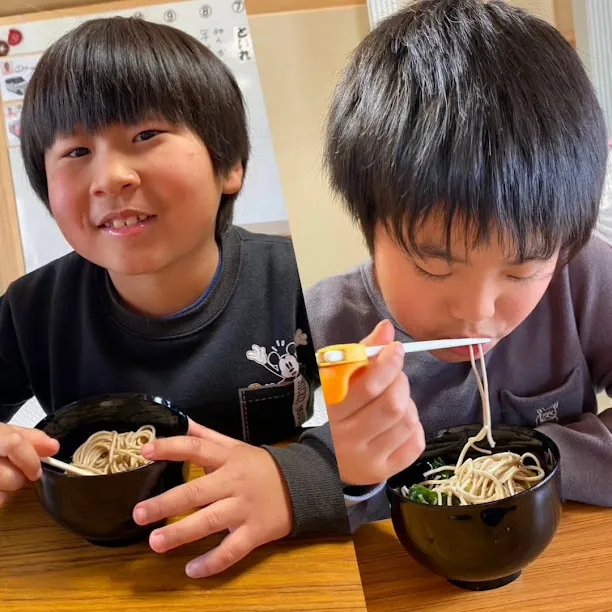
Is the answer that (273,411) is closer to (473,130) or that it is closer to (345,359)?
(345,359)

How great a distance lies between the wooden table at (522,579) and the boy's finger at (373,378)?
0.35 feet

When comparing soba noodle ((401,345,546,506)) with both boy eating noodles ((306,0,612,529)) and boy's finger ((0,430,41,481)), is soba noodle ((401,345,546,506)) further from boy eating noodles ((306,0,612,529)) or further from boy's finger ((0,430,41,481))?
boy's finger ((0,430,41,481))

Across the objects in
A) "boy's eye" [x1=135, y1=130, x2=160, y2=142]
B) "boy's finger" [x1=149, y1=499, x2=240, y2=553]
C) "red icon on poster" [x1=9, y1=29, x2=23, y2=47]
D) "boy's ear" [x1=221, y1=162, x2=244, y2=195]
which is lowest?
"boy's finger" [x1=149, y1=499, x2=240, y2=553]

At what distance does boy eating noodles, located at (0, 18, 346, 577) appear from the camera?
41 cm

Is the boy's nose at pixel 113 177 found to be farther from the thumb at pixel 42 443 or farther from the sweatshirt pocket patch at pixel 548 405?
the sweatshirt pocket patch at pixel 548 405

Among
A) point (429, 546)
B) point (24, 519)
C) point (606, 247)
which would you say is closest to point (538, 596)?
point (429, 546)

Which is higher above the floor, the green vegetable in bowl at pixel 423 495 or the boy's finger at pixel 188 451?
the boy's finger at pixel 188 451

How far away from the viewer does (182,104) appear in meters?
0.42

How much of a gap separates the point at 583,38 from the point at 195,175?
0.98 ft

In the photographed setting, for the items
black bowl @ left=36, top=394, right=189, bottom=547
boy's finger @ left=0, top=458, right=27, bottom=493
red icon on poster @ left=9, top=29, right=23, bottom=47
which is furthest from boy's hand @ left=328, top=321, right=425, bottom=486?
red icon on poster @ left=9, top=29, right=23, bottom=47

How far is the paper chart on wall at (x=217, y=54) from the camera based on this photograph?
435mm

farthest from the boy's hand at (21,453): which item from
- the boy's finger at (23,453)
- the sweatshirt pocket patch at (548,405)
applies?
the sweatshirt pocket patch at (548,405)

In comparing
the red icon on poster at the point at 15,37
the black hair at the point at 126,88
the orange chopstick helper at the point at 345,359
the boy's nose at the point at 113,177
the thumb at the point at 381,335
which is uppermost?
the red icon on poster at the point at 15,37

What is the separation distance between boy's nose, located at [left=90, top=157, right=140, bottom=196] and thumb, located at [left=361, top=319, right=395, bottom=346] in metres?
0.19
